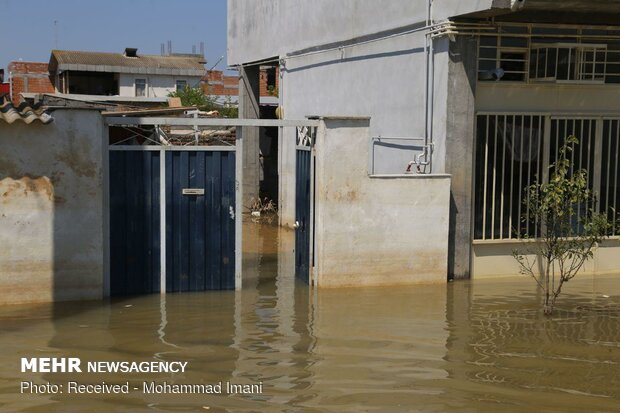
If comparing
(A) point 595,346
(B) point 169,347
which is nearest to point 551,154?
(A) point 595,346

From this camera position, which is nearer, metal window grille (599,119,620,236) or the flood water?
the flood water

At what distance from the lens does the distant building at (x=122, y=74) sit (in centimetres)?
4212

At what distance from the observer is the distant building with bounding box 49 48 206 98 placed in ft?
138

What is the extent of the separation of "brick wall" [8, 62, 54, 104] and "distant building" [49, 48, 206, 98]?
397 cm

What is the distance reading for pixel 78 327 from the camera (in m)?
9.42

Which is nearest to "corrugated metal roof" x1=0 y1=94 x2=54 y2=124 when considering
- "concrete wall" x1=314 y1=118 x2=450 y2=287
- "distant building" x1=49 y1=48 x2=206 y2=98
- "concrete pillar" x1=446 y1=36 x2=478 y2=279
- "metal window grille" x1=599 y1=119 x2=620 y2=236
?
"concrete wall" x1=314 y1=118 x2=450 y2=287

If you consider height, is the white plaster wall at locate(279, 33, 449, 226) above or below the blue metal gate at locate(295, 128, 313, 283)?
above

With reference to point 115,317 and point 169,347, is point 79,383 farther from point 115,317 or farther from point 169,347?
point 115,317

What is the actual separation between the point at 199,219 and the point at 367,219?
254 cm

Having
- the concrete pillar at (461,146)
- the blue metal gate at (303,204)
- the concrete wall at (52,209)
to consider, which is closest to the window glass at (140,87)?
the blue metal gate at (303,204)

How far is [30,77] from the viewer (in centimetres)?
5062

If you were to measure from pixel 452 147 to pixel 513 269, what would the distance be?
2.36 meters

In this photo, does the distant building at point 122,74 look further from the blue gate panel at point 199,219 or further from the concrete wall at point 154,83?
the blue gate panel at point 199,219

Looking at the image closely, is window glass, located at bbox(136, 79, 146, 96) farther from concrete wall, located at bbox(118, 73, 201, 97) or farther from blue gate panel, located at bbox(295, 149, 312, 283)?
blue gate panel, located at bbox(295, 149, 312, 283)
